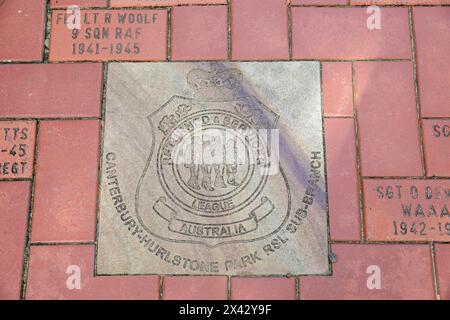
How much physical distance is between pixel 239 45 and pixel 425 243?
3.79 feet

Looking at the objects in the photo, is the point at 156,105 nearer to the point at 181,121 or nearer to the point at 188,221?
the point at 181,121

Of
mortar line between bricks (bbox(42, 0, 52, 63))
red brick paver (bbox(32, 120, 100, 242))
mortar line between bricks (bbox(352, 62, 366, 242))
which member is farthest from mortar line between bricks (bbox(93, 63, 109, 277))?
mortar line between bricks (bbox(352, 62, 366, 242))

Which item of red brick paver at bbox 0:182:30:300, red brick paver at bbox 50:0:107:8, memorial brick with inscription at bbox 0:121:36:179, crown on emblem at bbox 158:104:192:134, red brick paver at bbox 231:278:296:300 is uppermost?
red brick paver at bbox 50:0:107:8

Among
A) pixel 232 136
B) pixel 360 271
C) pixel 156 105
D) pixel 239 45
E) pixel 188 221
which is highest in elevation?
pixel 239 45

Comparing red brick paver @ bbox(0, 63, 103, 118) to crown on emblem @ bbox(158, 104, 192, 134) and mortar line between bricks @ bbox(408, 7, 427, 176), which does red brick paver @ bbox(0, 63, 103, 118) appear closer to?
crown on emblem @ bbox(158, 104, 192, 134)

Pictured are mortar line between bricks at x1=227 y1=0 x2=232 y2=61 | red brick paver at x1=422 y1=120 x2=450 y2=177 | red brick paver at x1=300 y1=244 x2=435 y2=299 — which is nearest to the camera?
red brick paver at x1=300 y1=244 x2=435 y2=299

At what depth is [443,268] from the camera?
6.40 feet

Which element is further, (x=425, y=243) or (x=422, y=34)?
(x=422, y=34)

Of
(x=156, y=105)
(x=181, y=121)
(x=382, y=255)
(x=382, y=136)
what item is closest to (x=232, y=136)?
(x=181, y=121)

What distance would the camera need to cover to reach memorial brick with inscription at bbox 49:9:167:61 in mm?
2160

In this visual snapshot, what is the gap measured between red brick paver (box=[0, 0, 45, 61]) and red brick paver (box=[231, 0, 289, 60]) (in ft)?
2.88

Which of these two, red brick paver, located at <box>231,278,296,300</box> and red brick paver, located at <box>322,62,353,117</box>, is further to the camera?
red brick paver, located at <box>322,62,353,117</box>

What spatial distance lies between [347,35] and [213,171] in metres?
0.87
